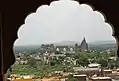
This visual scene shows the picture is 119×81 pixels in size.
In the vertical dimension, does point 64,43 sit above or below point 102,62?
above

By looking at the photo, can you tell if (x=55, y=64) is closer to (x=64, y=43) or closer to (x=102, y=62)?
(x=64, y=43)

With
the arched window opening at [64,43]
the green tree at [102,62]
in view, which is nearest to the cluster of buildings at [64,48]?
the arched window opening at [64,43]

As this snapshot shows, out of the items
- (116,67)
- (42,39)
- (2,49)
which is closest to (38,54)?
(42,39)

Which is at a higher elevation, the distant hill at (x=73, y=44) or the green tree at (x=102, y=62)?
the distant hill at (x=73, y=44)

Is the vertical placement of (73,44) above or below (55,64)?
above

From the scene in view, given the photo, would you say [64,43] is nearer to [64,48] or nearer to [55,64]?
[64,48]

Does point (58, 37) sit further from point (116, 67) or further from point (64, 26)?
point (116, 67)

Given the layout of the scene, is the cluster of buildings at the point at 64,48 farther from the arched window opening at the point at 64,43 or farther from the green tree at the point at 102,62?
the green tree at the point at 102,62

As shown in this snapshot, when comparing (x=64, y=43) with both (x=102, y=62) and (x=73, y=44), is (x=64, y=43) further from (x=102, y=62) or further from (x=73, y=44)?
(x=102, y=62)

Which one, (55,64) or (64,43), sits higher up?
(64,43)

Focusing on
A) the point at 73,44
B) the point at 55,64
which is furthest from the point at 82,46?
the point at 55,64

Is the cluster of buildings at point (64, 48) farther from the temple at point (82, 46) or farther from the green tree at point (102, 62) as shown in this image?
the green tree at point (102, 62)

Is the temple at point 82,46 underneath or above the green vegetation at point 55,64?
above
